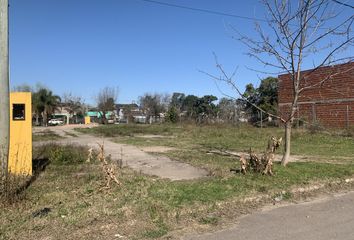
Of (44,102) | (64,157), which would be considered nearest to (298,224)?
(64,157)

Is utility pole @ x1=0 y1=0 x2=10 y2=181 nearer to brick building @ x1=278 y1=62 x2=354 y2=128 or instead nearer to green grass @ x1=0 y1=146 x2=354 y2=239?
green grass @ x1=0 y1=146 x2=354 y2=239

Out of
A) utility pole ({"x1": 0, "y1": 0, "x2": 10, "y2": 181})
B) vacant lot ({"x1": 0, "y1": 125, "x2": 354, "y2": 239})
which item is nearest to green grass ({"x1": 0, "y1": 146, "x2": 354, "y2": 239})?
vacant lot ({"x1": 0, "y1": 125, "x2": 354, "y2": 239})

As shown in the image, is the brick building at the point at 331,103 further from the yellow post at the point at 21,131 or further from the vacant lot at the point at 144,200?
the yellow post at the point at 21,131

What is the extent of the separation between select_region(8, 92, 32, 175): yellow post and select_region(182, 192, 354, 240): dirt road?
5376mm

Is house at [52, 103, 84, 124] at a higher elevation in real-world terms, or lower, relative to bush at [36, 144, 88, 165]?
higher

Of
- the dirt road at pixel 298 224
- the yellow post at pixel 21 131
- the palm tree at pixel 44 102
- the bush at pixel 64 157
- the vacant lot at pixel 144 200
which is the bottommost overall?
the dirt road at pixel 298 224

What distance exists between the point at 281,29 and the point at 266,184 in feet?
14.3

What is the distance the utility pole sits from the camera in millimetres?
6613

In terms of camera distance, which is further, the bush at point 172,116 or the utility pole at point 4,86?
the bush at point 172,116

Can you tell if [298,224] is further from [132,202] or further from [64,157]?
[64,157]

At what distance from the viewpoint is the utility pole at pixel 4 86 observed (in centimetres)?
661

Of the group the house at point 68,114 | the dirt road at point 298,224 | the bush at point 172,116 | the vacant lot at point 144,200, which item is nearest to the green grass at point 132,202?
the vacant lot at point 144,200

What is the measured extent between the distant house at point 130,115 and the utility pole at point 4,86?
69.3 metres

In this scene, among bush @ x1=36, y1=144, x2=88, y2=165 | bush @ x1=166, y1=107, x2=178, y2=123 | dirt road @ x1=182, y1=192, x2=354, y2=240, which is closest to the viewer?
dirt road @ x1=182, y1=192, x2=354, y2=240
